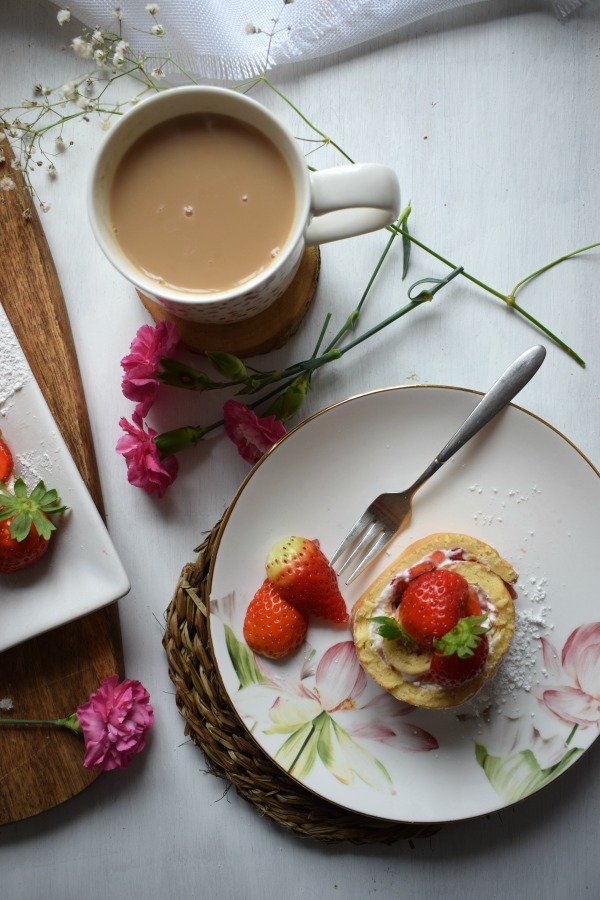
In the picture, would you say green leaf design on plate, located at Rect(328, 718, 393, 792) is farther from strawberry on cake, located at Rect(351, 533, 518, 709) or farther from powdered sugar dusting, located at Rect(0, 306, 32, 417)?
powdered sugar dusting, located at Rect(0, 306, 32, 417)

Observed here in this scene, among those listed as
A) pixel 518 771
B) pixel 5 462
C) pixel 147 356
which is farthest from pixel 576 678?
pixel 5 462

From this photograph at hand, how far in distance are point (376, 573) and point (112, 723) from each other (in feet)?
1.77

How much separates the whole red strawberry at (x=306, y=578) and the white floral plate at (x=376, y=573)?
39mm

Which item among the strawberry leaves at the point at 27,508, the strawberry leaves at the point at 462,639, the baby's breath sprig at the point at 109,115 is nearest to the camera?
the strawberry leaves at the point at 462,639

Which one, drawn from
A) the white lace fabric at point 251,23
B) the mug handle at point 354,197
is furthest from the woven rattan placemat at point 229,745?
the white lace fabric at point 251,23

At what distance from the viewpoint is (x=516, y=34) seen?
134 centimetres

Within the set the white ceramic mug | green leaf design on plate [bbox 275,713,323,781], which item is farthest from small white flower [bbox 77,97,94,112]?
green leaf design on plate [bbox 275,713,323,781]

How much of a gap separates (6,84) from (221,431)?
772mm

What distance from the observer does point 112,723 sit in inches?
50.0

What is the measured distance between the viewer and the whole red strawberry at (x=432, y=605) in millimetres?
1097

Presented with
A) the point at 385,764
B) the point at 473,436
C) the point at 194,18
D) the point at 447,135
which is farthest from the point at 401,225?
the point at 385,764

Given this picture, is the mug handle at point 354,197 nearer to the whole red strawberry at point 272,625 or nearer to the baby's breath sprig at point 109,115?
the baby's breath sprig at point 109,115

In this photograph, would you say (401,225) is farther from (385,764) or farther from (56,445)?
(385,764)

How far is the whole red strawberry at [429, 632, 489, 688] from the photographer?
111 cm
